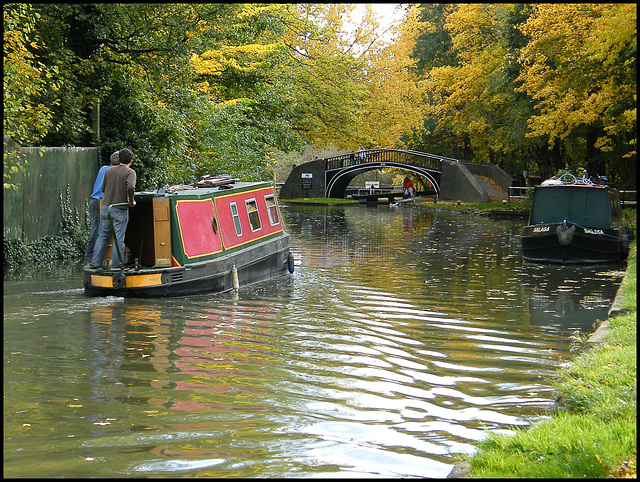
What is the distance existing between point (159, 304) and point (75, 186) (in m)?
5.97

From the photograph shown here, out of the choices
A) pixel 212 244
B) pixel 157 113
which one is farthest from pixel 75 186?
pixel 212 244

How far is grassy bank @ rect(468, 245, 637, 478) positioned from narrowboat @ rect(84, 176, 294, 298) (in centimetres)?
628

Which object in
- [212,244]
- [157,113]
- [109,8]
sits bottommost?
[212,244]

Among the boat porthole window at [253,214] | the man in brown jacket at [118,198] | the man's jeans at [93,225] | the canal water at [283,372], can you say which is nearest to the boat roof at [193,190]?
the boat porthole window at [253,214]

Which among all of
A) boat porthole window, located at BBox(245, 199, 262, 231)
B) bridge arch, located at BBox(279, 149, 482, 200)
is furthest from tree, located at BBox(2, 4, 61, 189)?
bridge arch, located at BBox(279, 149, 482, 200)

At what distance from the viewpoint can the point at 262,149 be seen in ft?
88.2

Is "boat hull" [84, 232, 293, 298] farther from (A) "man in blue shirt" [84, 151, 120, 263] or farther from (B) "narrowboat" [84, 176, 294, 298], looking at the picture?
(A) "man in blue shirt" [84, 151, 120, 263]

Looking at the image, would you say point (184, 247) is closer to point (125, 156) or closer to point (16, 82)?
point (125, 156)

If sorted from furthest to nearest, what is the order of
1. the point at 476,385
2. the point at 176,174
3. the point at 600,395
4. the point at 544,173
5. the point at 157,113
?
the point at 544,173, the point at 176,174, the point at 157,113, the point at 476,385, the point at 600,395

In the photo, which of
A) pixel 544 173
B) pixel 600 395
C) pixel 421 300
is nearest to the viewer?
pixel 600 395

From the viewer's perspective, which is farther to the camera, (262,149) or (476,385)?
(262,149)

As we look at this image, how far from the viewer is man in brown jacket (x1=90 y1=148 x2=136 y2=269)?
426 inches

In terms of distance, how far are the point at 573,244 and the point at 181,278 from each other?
8.72 metres

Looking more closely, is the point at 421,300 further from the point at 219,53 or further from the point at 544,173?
the point at 544,173
